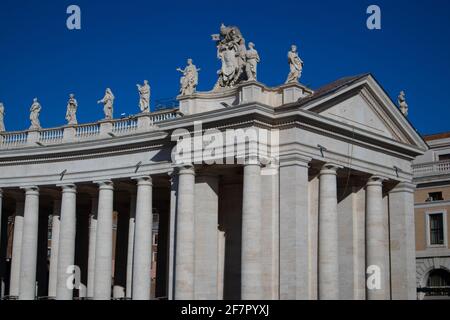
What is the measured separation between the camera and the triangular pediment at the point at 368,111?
5603cm

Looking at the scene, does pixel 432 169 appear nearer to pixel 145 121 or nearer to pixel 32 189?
pixel 145 121

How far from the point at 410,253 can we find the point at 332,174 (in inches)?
450

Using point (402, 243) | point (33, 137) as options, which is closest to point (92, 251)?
point (33, 137)

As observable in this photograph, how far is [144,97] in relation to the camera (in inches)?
2441

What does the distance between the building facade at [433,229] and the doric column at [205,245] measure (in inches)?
1249

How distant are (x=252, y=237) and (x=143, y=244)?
1138 centimetres

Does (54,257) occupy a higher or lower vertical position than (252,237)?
lower

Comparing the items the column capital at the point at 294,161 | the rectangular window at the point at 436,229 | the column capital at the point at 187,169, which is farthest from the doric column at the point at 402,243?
the rectangular window at the point at 436,229

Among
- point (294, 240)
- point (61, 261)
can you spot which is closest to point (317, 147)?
point (294, 240)

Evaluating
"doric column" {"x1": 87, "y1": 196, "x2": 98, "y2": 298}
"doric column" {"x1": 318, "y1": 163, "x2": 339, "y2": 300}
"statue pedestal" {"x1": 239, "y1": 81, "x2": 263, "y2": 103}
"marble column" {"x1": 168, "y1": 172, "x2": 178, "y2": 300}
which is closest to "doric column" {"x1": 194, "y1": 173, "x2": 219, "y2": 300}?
"marble column" {"x1": 168, "y1": 172, "x2": 178, "y2": 300}

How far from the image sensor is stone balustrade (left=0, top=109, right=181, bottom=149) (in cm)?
6100

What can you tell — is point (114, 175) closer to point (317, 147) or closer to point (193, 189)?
point (193, 189)

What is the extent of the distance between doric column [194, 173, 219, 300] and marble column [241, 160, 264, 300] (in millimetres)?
5245
